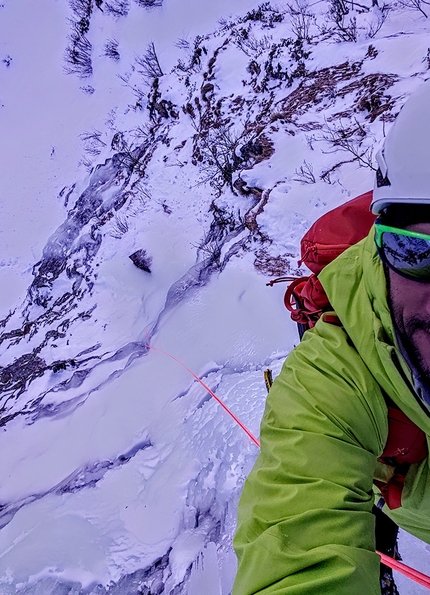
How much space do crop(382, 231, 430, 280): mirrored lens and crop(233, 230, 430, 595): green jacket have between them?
0.06 meters

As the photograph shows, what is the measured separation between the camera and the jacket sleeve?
74cm

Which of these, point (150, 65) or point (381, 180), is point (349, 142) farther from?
point (150, 65)

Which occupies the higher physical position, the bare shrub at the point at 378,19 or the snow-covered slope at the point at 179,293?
the bare shrub at the point at 378,19

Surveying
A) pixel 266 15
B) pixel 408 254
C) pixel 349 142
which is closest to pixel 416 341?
pixel 408 254

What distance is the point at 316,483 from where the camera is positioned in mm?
813

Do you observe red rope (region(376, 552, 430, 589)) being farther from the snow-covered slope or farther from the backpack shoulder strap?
the snow-covered slope

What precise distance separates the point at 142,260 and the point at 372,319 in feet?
12.6

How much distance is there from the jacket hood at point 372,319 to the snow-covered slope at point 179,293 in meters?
1.60

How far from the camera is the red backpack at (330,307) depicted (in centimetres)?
93

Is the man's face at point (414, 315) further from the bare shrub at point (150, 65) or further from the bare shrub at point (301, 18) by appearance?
the bare shrub at point (150, 65)

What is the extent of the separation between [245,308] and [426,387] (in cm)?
235

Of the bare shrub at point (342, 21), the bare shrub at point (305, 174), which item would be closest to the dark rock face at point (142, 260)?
the bare shrub at point (305, 174)

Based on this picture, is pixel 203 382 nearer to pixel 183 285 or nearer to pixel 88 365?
pixel 183 285

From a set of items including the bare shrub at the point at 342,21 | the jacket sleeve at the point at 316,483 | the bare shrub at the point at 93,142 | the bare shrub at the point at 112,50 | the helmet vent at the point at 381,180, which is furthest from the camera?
the bare shrub at the point at 112,50
